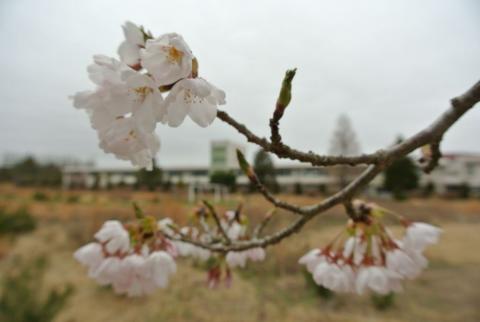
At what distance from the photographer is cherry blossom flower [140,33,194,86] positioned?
30cm

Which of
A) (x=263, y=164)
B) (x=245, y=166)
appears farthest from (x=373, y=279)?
(x=263, y=164)

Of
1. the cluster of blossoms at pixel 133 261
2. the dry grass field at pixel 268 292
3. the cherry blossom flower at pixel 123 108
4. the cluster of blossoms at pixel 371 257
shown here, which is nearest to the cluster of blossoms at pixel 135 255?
the cluster of blossoms at pixel 133 261

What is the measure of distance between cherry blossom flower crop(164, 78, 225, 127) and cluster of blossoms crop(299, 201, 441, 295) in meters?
0.48

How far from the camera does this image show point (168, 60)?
1.02ft

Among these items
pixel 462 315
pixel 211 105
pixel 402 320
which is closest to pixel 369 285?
pixel 211 105

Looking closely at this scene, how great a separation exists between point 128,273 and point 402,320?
5.01m

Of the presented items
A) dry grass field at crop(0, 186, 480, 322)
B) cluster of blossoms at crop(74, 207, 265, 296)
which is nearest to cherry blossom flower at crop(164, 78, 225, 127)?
cluster of blossoms at crop(74, 207, 265, 296)

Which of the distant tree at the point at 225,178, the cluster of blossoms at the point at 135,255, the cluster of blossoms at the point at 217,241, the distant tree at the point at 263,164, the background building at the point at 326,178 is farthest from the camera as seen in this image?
the background building at the point at 326,178

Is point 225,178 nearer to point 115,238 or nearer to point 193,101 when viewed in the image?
point 115,238

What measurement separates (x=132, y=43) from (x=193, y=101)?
0.14 metres

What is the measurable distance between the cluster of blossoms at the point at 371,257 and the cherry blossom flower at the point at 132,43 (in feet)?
1.79

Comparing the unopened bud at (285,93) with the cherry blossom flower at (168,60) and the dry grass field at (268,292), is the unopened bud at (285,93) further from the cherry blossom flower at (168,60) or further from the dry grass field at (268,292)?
the dry grass field at (268,292)

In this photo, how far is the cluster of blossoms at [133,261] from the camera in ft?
2.34

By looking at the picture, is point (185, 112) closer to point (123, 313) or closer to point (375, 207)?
point (375, 207)
